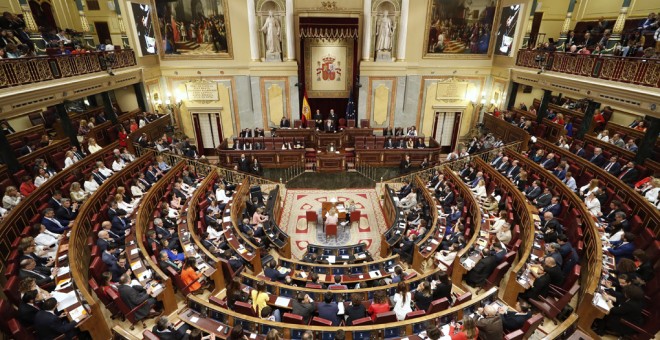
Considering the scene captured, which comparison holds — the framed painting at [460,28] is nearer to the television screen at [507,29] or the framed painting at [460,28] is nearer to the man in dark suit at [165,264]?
the television screen at [507,29]

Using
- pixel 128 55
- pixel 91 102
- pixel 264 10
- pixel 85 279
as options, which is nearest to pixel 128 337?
pixel 85 279

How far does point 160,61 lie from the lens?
15.1 meters

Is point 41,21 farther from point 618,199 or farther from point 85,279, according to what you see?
point 618,199

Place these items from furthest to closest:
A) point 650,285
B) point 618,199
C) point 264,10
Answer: point 264,10
point 618,199
point 650,285

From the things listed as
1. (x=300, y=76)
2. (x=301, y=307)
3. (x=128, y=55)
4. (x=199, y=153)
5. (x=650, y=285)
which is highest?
(x=128, y=55)

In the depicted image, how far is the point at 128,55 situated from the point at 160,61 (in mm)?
1912

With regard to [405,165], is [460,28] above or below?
above

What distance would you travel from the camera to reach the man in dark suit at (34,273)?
5.44m

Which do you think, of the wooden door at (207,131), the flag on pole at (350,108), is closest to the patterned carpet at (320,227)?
the flag on pole at (350,108)

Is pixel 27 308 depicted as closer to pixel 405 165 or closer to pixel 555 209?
pixel 555 209

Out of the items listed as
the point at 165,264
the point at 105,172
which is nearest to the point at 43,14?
the point at 105,172

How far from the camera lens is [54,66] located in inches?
382

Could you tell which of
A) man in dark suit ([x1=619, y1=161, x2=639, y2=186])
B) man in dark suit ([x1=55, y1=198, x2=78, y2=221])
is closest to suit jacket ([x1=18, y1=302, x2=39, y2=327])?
man in dark suit ([x1=55, y1=198, x2=78, y2=221])

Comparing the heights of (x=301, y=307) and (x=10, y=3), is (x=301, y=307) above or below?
below
